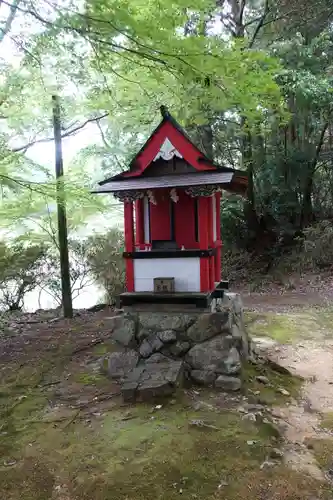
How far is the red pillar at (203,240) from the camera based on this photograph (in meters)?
5.00

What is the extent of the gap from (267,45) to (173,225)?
858 cm

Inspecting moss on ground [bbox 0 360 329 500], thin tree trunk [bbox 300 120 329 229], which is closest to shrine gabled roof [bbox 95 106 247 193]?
moss on ground [bbox 0 360 329 500]

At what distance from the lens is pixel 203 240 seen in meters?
5.00

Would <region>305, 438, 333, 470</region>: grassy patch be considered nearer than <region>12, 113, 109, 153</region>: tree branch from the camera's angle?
Yes

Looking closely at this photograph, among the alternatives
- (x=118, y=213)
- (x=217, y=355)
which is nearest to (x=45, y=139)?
(x=118, y=213)

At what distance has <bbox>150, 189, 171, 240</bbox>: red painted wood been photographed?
542cm

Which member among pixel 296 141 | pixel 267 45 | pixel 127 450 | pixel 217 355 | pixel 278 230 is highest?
pixel 267 45

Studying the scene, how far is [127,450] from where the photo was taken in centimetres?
348

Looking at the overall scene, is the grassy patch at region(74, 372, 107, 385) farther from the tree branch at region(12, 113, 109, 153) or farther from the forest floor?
the tree branch at region(12, 113, 109, 153)

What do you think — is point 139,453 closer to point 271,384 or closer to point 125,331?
point 125,331

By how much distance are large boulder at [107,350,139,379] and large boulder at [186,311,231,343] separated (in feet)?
2.76

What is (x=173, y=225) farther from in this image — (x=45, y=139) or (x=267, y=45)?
(x=267, y=45)

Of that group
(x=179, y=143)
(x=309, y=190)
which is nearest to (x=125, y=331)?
(x=179, y=143)

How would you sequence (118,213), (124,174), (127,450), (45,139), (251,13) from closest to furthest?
(127,450), (124,174), (45,139), (118,213), (251,13)
